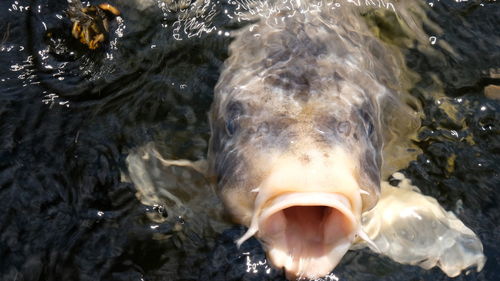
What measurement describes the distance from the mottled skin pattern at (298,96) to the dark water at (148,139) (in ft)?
0.99

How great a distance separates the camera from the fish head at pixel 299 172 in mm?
2836

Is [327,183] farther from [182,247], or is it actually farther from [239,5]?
[239,5]

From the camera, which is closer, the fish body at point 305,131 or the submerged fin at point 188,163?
the fish body at point 305,131

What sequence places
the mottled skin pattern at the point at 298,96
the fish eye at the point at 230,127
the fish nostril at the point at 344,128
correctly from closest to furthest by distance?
the mottled skin pattern at the point at 298,96 < the fish nostril at the point at 344,128 < the fish eye at the point at 230,127

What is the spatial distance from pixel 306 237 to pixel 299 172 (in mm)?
303

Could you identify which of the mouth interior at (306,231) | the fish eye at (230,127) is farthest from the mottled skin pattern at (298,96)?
the mouth interior at (306,231)

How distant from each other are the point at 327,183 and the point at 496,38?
9.66ft

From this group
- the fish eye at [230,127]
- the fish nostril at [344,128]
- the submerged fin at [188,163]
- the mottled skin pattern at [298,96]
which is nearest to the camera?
the mottled skin pattern at [298,96]

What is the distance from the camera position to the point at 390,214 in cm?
380

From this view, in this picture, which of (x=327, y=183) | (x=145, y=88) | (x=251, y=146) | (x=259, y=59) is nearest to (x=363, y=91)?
(x=259, y=59)

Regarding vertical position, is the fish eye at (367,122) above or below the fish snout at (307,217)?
below

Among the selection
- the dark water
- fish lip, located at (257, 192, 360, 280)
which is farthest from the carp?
the dark water

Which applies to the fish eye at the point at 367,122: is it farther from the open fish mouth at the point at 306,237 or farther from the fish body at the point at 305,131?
the open fish mouth at the point at 306,237

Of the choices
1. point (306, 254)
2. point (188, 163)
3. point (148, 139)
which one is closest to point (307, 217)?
point (306, 254)
